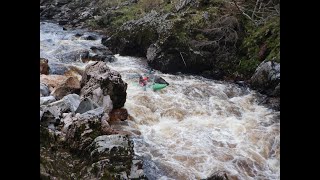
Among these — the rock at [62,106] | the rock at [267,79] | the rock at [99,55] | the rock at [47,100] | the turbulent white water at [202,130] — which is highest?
the rock at [267,79]

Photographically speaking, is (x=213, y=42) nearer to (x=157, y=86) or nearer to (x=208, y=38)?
(x=208, y=38)

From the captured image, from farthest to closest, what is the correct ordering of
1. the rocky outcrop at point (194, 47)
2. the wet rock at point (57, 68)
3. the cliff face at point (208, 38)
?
the rocky outcrop at point (194, 47)
the cliff face at point (208, 38)
the wet rock at point (57, 68)

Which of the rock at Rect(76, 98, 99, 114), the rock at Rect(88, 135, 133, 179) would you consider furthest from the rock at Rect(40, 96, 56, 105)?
the rock at Rect(88, 135, 133, 179)

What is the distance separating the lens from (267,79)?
808 cm

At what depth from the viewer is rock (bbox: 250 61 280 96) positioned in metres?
7.83

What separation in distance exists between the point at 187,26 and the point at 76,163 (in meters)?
6.78

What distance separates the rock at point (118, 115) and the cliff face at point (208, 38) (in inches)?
132

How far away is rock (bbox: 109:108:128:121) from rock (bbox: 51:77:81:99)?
1116 mm

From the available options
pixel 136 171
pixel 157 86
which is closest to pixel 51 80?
pixel 157 86

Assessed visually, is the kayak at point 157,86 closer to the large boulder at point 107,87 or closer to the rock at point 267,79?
the large boulder at point 107,87

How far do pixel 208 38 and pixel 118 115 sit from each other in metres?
4.64

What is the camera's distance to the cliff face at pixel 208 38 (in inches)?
366

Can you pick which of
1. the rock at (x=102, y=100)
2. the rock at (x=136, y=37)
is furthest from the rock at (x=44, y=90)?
the rock at (x=136, y=37)
